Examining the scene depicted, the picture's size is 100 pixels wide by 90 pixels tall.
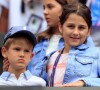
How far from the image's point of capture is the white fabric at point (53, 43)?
3192 millimetres

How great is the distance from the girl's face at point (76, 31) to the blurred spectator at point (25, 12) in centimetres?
382

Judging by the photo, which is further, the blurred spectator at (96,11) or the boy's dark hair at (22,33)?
the blurred spectator at (96,11)

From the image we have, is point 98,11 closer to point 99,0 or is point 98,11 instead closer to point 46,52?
point 99,0

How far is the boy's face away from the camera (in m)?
2.80

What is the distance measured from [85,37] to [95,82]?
0.34 meters

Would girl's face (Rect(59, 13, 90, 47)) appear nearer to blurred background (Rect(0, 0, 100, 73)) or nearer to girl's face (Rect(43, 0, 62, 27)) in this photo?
girl's face (Rect(43, 0, 62, 27))

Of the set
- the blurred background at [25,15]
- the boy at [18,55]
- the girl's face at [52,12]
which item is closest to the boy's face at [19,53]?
the boy at [18,55]

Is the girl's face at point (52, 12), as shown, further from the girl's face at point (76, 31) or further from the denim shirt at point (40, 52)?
the girl's face at point (76, 31)

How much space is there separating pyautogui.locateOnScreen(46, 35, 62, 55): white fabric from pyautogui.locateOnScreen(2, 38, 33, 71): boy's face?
1.16ft

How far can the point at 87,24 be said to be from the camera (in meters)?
2.92

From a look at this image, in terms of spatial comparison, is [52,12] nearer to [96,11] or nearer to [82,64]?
[82,64]

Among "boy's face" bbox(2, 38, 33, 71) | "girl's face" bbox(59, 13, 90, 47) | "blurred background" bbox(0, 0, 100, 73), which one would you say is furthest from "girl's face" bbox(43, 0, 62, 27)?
"blurred background" bbox(0, 0, 100, 73)

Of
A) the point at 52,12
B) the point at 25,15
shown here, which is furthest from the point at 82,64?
the point at 25,15

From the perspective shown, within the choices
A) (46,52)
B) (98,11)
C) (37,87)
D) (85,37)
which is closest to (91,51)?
(85,37)
